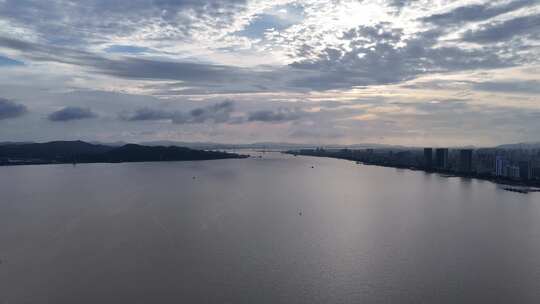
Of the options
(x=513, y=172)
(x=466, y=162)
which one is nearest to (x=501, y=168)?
(x=513, y=172)

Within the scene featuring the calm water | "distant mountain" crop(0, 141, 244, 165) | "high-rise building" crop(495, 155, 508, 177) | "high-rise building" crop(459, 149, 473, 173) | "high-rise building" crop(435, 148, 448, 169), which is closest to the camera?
the calm water

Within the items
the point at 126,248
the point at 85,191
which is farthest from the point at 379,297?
the point at 85,191

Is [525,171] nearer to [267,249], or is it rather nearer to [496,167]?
[496,167]

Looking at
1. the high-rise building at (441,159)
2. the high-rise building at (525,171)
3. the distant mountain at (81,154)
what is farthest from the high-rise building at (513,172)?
the distant mountain at (81,154)

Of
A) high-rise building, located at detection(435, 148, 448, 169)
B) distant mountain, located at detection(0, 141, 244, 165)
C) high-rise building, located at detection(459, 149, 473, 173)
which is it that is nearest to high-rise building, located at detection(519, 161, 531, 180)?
high-rise building, located at detection(459, 149, 473, 173)

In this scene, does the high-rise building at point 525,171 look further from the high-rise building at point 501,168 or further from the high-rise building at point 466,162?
the high-rise building at point 466,162

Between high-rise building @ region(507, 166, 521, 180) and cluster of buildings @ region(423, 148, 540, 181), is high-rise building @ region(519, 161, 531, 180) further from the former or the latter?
high-rise building @ region(507, 166, 521, 180)
